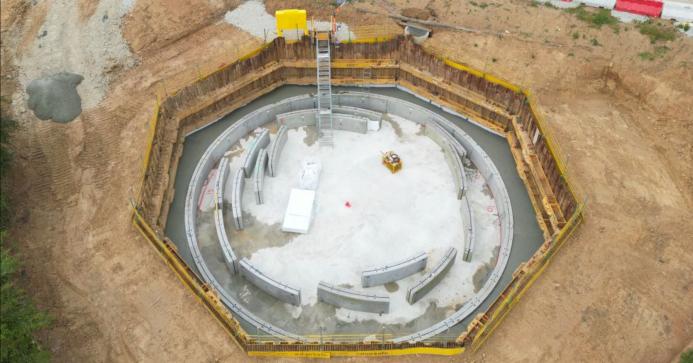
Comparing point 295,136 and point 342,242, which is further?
point 295,136

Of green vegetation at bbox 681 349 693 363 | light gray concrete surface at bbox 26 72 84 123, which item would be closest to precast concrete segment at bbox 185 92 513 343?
light gray concrete surface at bbox 26 72 84 123

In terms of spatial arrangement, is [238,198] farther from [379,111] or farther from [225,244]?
[379,111]

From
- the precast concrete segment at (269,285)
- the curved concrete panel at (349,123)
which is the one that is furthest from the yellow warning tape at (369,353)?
the curved concrete panel at (349,123)

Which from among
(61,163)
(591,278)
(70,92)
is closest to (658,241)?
(591,278)

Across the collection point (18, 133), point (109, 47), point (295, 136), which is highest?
point (109, 47)

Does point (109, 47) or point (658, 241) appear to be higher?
point (109, 47)

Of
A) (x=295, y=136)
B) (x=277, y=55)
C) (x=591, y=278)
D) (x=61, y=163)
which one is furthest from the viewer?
(x=277, y=55)

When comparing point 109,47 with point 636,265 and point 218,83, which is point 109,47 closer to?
point 218,83
